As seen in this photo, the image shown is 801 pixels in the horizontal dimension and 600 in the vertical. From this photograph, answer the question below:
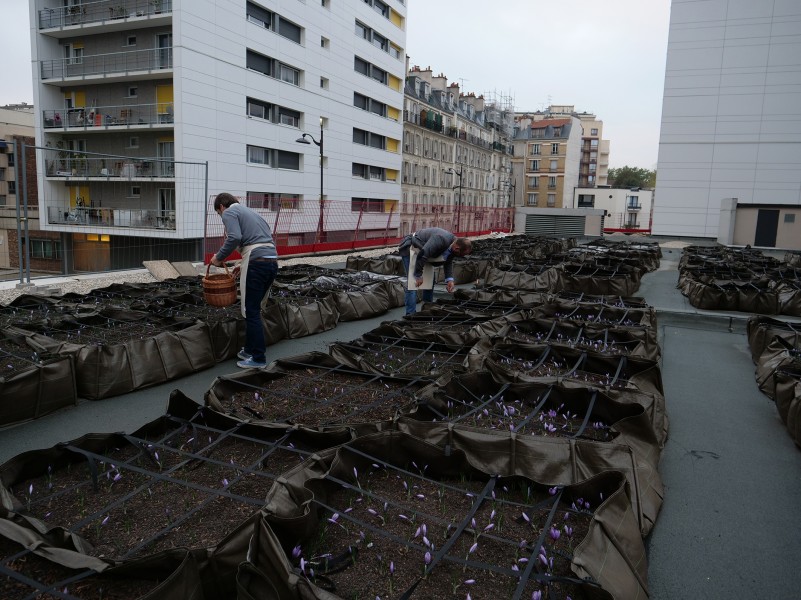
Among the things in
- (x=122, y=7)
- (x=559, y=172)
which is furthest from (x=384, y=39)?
(x=559, y=172)

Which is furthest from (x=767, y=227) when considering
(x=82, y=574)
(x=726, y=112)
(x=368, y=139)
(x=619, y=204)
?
(x=619, y=204)

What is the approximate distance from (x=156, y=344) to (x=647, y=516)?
4362 millimetres

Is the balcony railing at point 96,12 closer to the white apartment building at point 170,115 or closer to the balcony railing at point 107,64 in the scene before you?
the white apartment building at point 170,115

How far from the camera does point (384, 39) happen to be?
4047 centimetres

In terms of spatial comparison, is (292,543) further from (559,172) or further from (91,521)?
(559,172)

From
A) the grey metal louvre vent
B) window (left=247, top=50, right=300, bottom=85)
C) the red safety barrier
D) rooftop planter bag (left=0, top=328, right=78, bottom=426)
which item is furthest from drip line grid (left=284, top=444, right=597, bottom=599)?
the grey metal louvre vent

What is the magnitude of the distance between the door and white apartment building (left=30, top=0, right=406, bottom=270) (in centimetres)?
2054

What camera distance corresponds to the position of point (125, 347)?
16.8ft

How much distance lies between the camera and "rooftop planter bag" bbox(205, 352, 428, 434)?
166 inches

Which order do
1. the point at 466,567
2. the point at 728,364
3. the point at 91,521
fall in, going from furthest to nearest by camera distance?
the point at 728,364
the point at 91,521
the point at 466,567

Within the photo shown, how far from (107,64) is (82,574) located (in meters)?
30.8

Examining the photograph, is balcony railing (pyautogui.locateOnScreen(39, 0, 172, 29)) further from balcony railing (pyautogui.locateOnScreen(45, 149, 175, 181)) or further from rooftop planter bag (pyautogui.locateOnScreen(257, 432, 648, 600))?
rooftop planter bag (pyautogui.locateOnScreen(257, 432, 648, 600))

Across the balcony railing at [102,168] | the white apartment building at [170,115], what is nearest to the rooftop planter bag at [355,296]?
the white apartment building at [170,115]

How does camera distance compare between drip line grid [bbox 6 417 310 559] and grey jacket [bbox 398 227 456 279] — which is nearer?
drip line grid [bbox 6 417 310 559]
